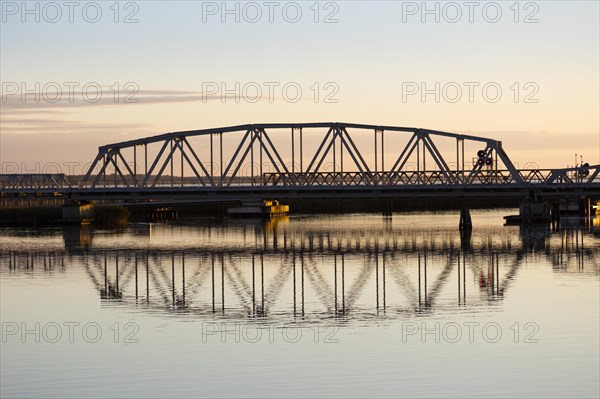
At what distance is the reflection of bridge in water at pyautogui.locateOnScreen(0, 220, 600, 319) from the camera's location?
46125 mm

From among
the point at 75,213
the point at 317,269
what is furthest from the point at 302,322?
the point at 75,213

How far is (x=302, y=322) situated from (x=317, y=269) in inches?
903

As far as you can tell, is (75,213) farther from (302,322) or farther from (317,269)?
(302,322)

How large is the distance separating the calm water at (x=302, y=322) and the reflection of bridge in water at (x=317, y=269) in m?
0.13

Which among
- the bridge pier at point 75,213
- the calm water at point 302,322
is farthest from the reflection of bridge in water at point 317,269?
the bridge pier at point 75,213

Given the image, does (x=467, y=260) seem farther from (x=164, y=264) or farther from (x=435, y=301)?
(x=435, y=301)

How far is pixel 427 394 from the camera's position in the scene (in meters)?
27.3

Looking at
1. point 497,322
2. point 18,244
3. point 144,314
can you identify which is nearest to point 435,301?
point 497,322

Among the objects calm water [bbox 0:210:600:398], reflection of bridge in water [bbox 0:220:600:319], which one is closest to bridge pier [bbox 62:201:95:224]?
reflection of bridge in water [bbox 0:220:600:319]

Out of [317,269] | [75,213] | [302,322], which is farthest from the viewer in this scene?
[75,213]

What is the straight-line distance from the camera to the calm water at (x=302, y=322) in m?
29.0

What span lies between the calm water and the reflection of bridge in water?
13 centimetres

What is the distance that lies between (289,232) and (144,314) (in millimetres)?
65195

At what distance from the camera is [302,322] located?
131 ft
